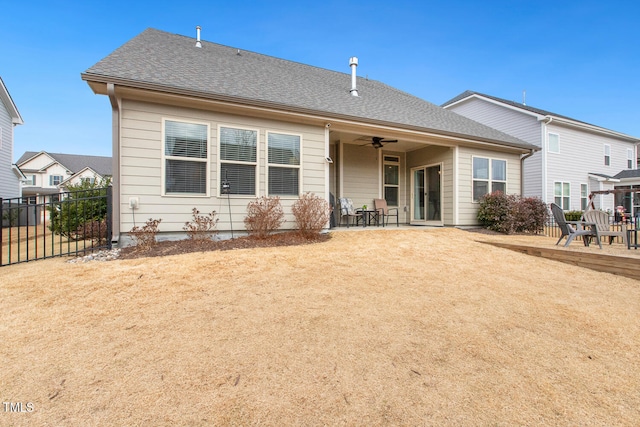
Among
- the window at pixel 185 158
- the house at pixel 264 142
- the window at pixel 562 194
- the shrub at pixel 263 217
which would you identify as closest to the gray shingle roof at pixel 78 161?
the house at pixel 264 142

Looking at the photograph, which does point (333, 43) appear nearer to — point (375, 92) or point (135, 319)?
point (375, 92)

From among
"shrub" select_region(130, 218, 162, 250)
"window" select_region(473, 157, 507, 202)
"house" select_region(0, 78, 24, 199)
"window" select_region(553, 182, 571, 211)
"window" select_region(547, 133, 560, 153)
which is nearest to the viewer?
"shrub" select_region(130, 218, 162, 250)

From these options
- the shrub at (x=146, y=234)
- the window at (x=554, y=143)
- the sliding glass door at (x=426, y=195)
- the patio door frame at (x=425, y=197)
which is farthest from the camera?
the window at (x=554, y=143)

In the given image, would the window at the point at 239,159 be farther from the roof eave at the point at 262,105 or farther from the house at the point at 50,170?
the house at the point at 50,170

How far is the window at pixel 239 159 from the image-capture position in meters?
6.46

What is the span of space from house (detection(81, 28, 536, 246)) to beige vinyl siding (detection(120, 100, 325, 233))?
2 cm

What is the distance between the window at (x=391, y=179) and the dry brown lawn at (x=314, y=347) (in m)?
6.51

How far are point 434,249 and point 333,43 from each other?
1284cm

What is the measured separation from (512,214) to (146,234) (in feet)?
30.0

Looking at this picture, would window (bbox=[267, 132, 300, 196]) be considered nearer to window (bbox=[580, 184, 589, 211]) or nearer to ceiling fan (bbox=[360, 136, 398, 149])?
ceiling fan (bbox=[360, 136, 398, 149])

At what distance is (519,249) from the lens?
5.92m

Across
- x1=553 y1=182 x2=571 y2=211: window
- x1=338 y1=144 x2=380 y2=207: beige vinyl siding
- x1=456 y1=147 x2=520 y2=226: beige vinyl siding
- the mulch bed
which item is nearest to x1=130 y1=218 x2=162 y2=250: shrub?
the mulch bed

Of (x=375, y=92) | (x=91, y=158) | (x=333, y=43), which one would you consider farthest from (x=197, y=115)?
(x=91, y=158)

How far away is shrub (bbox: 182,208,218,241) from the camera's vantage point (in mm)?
5993
